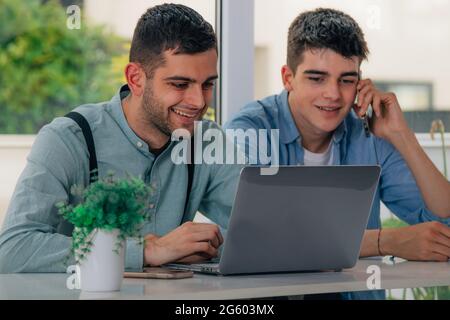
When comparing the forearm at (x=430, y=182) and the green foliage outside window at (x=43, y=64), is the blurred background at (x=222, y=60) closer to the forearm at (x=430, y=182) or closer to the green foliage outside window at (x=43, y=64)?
the green foliage outside window at (x=43, y=64)

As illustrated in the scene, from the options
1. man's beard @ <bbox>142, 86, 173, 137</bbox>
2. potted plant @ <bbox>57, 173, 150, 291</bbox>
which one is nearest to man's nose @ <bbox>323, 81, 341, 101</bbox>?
man's beard @ <bbox>142, 86, 173, 137</bbox>

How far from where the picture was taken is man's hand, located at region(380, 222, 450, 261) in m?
2.46

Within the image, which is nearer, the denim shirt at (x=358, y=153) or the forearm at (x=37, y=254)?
the forearm at (x=37, y=254)

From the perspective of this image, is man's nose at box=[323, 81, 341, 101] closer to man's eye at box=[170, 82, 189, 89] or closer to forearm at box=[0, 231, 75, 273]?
man's eye at box=[170, 82, 189, 89]

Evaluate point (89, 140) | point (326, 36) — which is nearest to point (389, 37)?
point (326, 36)

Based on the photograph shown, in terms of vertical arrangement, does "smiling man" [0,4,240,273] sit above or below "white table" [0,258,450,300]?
above

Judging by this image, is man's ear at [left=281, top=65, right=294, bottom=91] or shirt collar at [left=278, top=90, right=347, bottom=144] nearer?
shirt collar at [left=278, top=90, right=347, bottom=144]

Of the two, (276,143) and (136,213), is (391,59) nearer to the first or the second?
(276,143)

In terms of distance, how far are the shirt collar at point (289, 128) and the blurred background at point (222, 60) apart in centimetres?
43

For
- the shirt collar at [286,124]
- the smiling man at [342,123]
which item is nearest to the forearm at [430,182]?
the smiling man at [342,123]

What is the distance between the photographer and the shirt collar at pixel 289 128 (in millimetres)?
2953

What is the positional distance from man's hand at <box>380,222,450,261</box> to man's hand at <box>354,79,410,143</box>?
1.71 feet

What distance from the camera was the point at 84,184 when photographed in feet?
7.68

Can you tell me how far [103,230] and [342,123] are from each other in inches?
56.4
